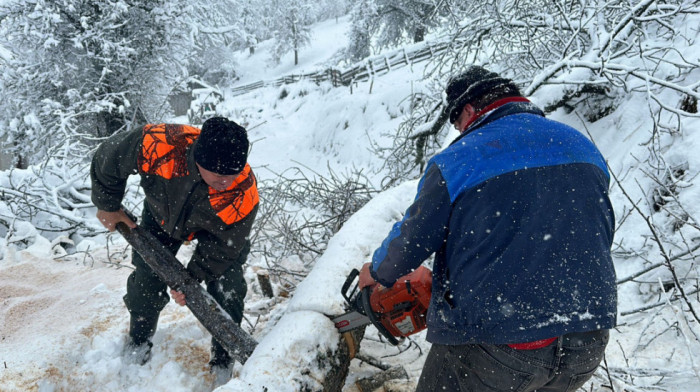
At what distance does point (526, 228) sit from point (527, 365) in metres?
0.48

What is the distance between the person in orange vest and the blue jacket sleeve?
96 cm

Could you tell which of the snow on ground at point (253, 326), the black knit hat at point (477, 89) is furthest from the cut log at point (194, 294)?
the black knit hat at point (477, 89)

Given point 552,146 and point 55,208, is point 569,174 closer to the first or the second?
point 552,146

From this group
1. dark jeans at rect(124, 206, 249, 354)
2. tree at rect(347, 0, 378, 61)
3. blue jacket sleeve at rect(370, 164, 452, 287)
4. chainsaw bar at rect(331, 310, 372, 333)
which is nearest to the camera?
blue jacket sleeve at rect(370, 164, 452, 287)

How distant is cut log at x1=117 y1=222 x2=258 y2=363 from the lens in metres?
2.08

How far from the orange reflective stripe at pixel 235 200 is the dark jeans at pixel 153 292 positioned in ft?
1.62

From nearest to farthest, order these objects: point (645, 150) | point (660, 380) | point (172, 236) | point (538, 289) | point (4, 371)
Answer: point (538, 289) → point (660, 380) → point (4, 371) → point (172, 236) → point (645, 150)

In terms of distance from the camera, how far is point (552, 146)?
122 centimetres

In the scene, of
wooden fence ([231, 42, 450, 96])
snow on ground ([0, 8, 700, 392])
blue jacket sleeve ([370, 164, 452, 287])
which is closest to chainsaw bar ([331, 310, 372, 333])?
snow on ground ([0, 8, 700, 392])

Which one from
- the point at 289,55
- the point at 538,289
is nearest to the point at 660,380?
the point at 538,289

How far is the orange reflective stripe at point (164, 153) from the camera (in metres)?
2.12

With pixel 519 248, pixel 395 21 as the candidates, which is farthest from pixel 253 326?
pixel 395 21

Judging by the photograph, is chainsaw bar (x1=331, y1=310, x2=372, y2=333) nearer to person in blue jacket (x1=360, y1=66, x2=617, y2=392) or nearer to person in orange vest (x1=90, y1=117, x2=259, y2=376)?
person in blue jacket (x1=360, y1=66, x2=617, y2=392)

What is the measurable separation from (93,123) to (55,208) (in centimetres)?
558
